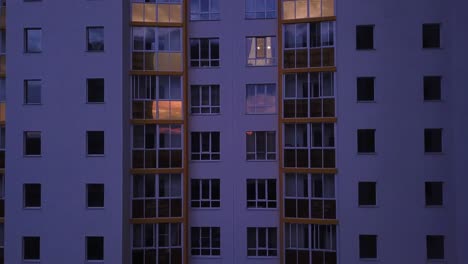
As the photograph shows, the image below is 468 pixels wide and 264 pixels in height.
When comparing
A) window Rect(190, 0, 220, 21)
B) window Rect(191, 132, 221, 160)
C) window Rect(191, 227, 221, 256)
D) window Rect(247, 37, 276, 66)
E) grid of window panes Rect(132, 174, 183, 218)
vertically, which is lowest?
window Rect(191, 227, 221, 256)

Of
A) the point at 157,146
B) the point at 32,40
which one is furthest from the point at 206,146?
the point at 32,40

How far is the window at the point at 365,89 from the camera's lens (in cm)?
2378

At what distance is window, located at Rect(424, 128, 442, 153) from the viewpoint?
23453 mm

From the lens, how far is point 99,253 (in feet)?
76.8

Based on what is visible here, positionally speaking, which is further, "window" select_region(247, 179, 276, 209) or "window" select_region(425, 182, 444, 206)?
"window" select_region(247, 179, 276, 209)

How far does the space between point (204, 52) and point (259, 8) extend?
393 cm

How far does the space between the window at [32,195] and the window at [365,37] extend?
59.9ft

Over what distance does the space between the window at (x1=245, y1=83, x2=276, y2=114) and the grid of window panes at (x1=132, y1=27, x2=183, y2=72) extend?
4.16m

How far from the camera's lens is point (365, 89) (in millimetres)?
23812

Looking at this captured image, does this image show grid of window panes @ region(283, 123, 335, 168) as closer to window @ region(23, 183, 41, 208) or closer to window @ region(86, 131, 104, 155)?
window @ region(86, 131, 104, 155)

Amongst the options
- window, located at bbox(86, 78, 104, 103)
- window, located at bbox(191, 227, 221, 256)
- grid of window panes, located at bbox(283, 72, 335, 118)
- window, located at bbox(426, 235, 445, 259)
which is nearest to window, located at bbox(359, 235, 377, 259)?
window, located at bbox(426, 235, 445, 259)

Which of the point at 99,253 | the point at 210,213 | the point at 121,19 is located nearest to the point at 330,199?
the point at 210,213

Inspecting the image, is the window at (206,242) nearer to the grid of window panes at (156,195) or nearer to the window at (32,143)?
the grid of window panes at (156,195)

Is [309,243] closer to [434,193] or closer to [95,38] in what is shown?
[434,193]
